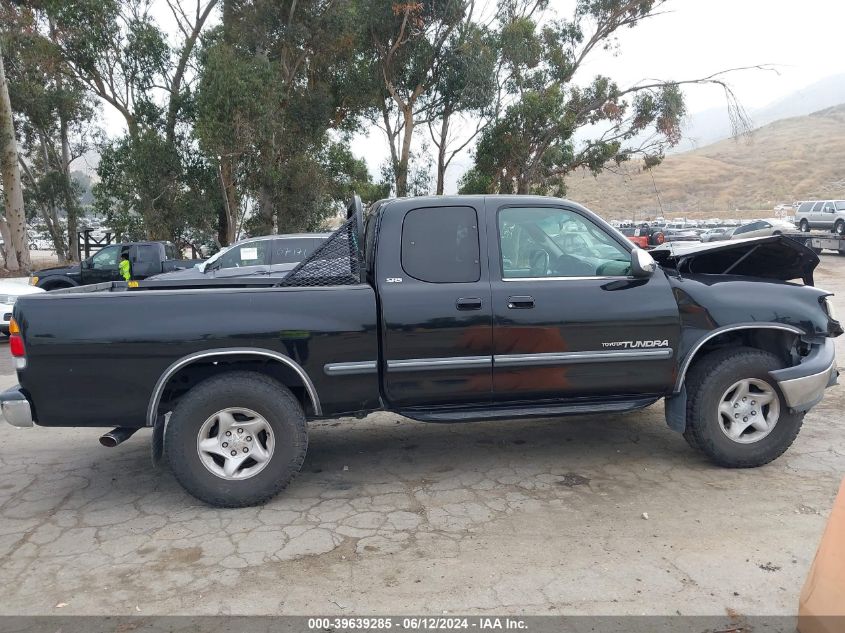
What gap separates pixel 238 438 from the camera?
4219mm

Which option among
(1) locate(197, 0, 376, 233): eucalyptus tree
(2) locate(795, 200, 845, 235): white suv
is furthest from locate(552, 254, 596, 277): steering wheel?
(2) locate(795, 200, 845, 235): white suv

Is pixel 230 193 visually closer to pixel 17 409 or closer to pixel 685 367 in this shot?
pixel 17 409

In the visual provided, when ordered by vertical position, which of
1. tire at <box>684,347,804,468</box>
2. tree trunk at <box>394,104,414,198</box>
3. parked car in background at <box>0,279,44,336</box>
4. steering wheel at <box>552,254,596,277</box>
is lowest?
tire at <box>684,347,804,468</box>

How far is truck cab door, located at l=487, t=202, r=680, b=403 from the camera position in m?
4.41

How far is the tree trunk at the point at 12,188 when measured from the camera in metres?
19.8

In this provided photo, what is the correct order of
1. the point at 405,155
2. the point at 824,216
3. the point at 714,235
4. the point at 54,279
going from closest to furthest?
the point at 54,279
the point at 405,155
the point at 824,216
the point at 714,235

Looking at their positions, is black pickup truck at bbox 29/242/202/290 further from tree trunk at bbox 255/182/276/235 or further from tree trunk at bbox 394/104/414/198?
tree trunk at bbox 394/104/414/198

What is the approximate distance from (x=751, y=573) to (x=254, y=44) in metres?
21.3

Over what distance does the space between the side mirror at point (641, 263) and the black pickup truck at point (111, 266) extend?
11.2m

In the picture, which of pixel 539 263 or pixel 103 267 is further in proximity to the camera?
pixel 103 267

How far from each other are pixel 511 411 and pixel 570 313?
2.52 feet

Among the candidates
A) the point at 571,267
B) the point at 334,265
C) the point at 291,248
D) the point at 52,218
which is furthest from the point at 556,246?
the point at 52,218

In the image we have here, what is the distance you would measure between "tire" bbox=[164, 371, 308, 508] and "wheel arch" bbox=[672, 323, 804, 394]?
8.58ft

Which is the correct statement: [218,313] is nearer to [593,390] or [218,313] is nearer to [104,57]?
[593,390]
